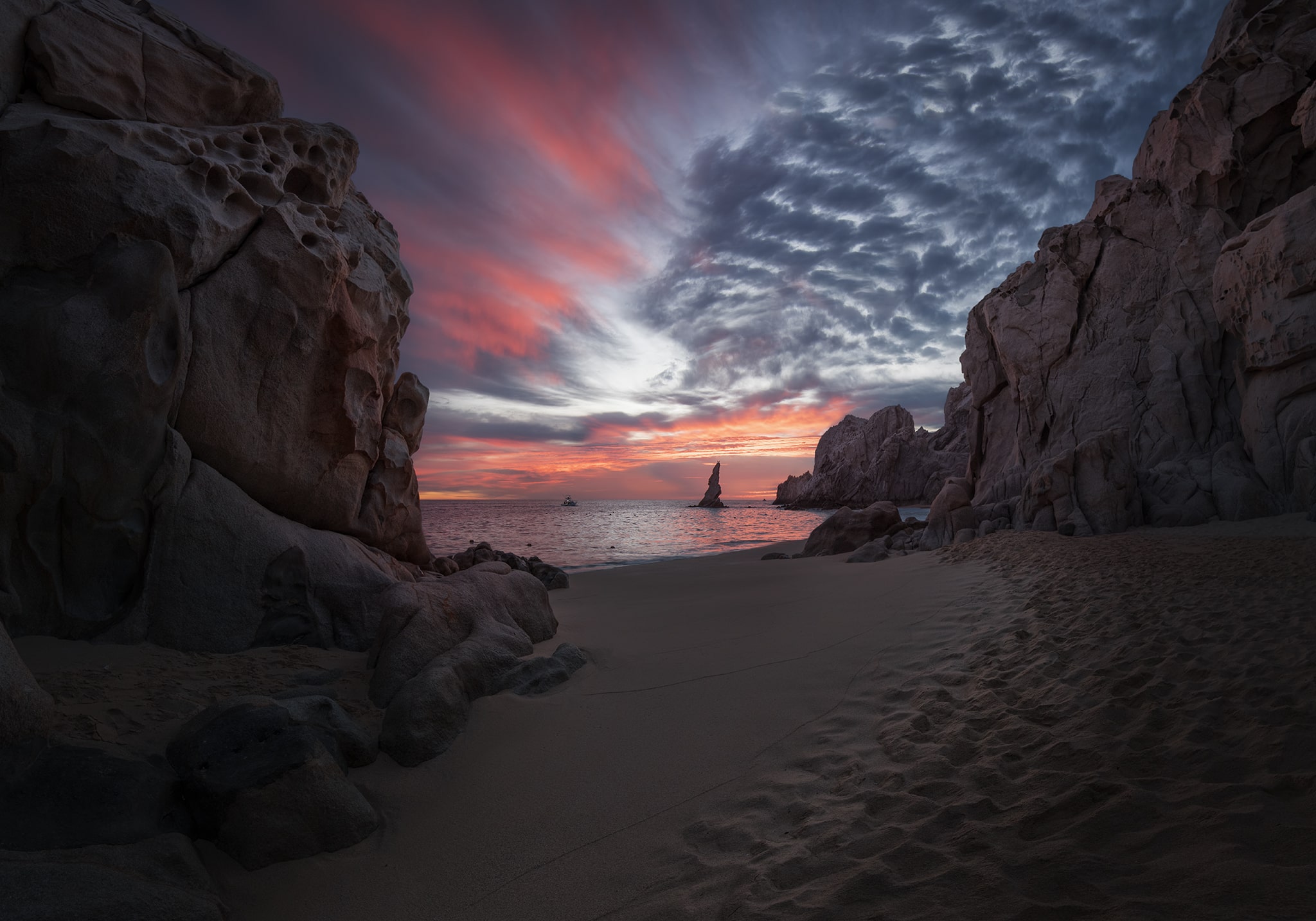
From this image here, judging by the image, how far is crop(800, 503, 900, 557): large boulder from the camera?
1786cm

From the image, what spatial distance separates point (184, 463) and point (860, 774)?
6610mm

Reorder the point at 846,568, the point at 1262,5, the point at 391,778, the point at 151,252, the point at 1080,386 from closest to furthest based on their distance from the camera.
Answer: the point at 391,778 < the point at 151,252 < the point at 846,568 < the point at 1262,5 < the point at 1080,386

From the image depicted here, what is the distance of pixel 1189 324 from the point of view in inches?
600

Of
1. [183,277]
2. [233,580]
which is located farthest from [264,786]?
[183,277]

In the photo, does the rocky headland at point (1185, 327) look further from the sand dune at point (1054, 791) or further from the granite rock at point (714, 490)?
the granite rock at point (714, 490)

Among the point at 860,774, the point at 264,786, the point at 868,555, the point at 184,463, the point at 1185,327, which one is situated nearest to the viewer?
the point at 264,786

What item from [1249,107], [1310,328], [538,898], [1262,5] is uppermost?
[1262,5]

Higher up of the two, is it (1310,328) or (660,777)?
(1310,328)

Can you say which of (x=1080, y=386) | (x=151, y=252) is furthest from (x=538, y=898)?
(x=1080, y=386)

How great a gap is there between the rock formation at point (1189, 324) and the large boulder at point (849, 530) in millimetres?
1865

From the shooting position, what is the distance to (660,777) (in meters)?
3.86

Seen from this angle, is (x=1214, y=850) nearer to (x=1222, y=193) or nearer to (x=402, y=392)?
(x=402, y=392)

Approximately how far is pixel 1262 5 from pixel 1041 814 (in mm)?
26936

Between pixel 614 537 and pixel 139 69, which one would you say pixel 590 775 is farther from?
pixel 614 537
